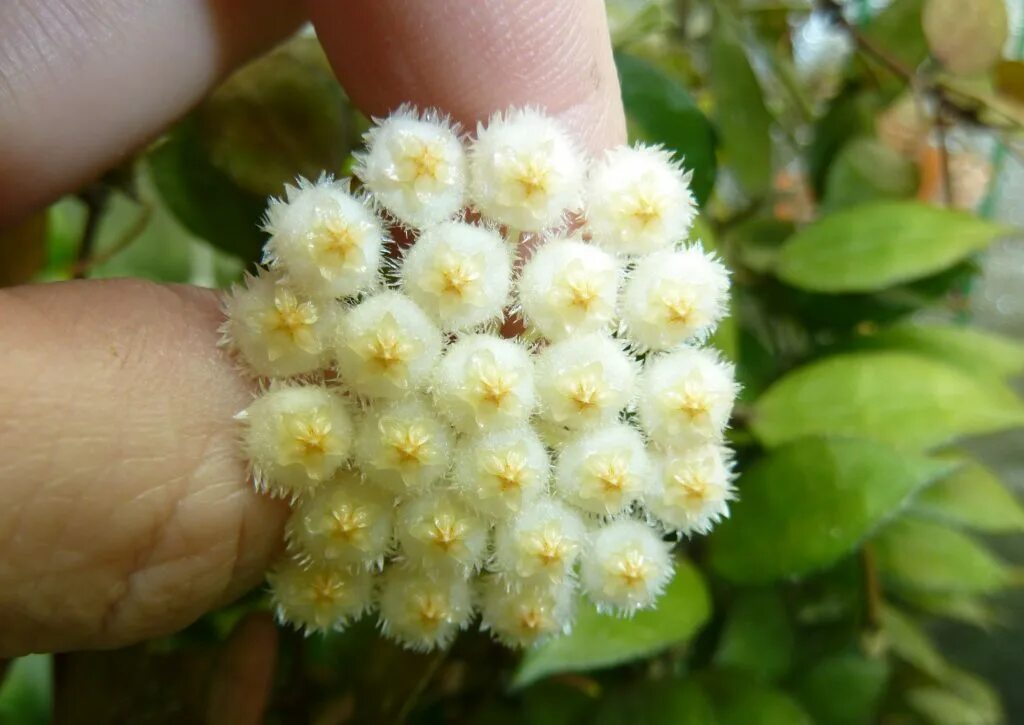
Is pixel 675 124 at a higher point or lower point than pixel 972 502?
higher

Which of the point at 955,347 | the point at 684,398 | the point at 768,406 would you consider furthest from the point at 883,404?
the point at 684,398

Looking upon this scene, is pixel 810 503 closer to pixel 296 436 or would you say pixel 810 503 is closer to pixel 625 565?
pixel 625 565

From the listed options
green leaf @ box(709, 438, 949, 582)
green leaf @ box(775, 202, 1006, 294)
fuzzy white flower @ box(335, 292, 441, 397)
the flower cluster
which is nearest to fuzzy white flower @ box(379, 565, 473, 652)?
the flower cluster

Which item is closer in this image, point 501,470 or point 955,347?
point 501,470

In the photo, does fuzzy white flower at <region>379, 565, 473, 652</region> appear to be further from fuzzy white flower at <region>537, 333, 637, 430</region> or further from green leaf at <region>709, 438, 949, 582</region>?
green leaf at <region>709, 438, 949, 582</region>

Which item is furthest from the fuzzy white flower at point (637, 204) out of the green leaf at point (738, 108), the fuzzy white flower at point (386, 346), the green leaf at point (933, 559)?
the green leaf at point (933, 559)

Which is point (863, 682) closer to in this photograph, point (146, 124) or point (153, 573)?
point (153, 573)
